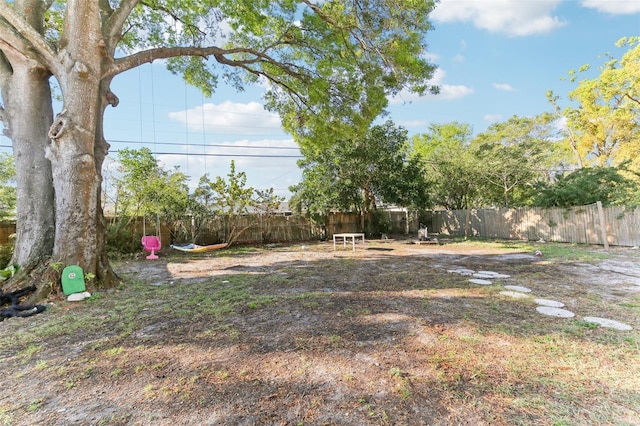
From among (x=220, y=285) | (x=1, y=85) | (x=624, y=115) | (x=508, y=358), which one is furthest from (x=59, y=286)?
(x=624, y=115)

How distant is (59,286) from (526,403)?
482 centimetres

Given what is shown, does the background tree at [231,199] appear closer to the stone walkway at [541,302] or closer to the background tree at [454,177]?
the background tree at [454,177]

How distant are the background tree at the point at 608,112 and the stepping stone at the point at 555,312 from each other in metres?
13.9

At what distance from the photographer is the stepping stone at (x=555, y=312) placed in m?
2.78

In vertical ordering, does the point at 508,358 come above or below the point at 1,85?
below

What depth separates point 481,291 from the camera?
12.2 feet

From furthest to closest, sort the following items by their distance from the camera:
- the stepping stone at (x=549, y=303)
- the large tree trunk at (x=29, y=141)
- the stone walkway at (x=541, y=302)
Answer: the large tree trunk at (x=29, y=141)
the stepping stone at (x=549, y=303)
the stone walkway at (x=541, y=302)

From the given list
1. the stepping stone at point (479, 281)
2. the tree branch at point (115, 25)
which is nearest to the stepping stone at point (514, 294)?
the stepping stone at point (479, 281)

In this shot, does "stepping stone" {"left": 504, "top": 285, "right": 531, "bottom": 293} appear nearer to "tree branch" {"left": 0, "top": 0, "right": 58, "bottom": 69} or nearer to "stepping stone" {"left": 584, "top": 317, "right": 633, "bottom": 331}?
"stepping stone" {"left": 584, "top": 317, "right": 633, "bottom": 331}

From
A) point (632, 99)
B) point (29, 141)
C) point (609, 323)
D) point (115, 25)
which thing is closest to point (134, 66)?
point (115, 25)

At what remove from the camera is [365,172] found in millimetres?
11836

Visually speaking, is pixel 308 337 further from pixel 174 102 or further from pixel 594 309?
pixel 174 102

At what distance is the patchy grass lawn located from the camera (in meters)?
1.45

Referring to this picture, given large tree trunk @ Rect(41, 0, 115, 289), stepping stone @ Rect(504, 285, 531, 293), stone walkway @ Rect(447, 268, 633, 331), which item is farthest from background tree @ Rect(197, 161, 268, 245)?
stepping stone @ Rect(504, 285, 531, 293)
